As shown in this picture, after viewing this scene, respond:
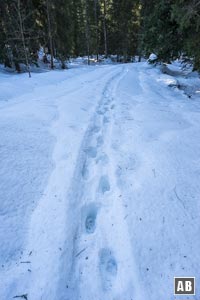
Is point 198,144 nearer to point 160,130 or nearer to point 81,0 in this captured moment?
point 160,130

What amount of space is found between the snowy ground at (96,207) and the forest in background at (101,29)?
3997mm

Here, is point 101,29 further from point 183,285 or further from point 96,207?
point 183,285

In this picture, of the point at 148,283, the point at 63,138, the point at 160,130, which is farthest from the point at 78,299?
the point at 160,130

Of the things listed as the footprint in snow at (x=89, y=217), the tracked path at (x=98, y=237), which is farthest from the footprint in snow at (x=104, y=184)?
the footprint in snow at (x=89, y=217)

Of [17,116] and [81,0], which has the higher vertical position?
[81,0]

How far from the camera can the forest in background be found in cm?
688

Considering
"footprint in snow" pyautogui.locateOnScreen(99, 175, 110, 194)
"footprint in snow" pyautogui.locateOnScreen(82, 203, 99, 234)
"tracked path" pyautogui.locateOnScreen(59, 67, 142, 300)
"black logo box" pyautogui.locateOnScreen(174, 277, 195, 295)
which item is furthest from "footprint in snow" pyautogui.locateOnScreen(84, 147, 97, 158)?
"black logo box" pyautogui.locateOnScreen(174, 277, 195, 295)

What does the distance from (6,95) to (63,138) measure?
433cm

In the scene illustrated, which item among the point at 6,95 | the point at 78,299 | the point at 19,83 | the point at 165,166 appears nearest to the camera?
the point at 78,299

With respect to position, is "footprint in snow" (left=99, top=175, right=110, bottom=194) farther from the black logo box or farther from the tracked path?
the black logo box

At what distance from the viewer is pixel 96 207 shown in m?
2.50

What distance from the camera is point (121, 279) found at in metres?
1.77

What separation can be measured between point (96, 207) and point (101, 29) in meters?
32.1

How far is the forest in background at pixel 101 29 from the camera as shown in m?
6.88
